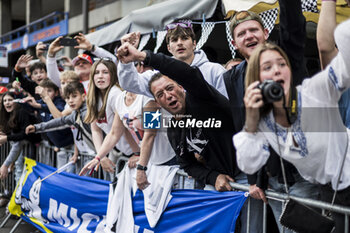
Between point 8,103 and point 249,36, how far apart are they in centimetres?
462

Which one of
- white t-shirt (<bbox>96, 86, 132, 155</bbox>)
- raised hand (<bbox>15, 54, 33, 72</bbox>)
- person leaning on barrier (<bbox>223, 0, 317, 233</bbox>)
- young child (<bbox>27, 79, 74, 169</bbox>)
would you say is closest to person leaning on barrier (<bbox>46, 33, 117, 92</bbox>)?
young child (<bbox>27, 79, 74, 169</bbox>)

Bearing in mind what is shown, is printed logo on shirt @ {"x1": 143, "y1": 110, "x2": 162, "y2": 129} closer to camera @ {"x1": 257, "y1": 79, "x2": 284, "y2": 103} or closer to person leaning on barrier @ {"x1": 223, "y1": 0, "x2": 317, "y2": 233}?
person leaning on barrier @ {"x1": 223, "y1": 0, "x2": 317, "y2": 233}

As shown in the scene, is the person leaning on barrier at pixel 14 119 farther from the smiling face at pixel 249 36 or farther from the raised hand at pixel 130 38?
the smiling face at pixel 249 36

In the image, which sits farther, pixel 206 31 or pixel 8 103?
pixel 8 103

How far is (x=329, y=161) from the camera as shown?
2.05 metres

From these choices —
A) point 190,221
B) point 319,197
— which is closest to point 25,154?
point 190,221

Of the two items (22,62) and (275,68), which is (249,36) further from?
(22,62)

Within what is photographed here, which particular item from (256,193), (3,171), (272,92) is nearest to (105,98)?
(256,193)

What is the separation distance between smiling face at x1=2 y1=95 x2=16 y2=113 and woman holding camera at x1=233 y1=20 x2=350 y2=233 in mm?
5024

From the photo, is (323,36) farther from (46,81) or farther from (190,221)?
(46,81)

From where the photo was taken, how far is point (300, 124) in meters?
2.02

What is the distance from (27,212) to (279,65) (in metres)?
4.55

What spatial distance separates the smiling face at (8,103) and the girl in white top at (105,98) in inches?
90.5

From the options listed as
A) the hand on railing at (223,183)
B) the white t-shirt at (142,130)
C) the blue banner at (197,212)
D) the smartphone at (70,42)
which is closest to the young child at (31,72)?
the smartphone at (70,42)
